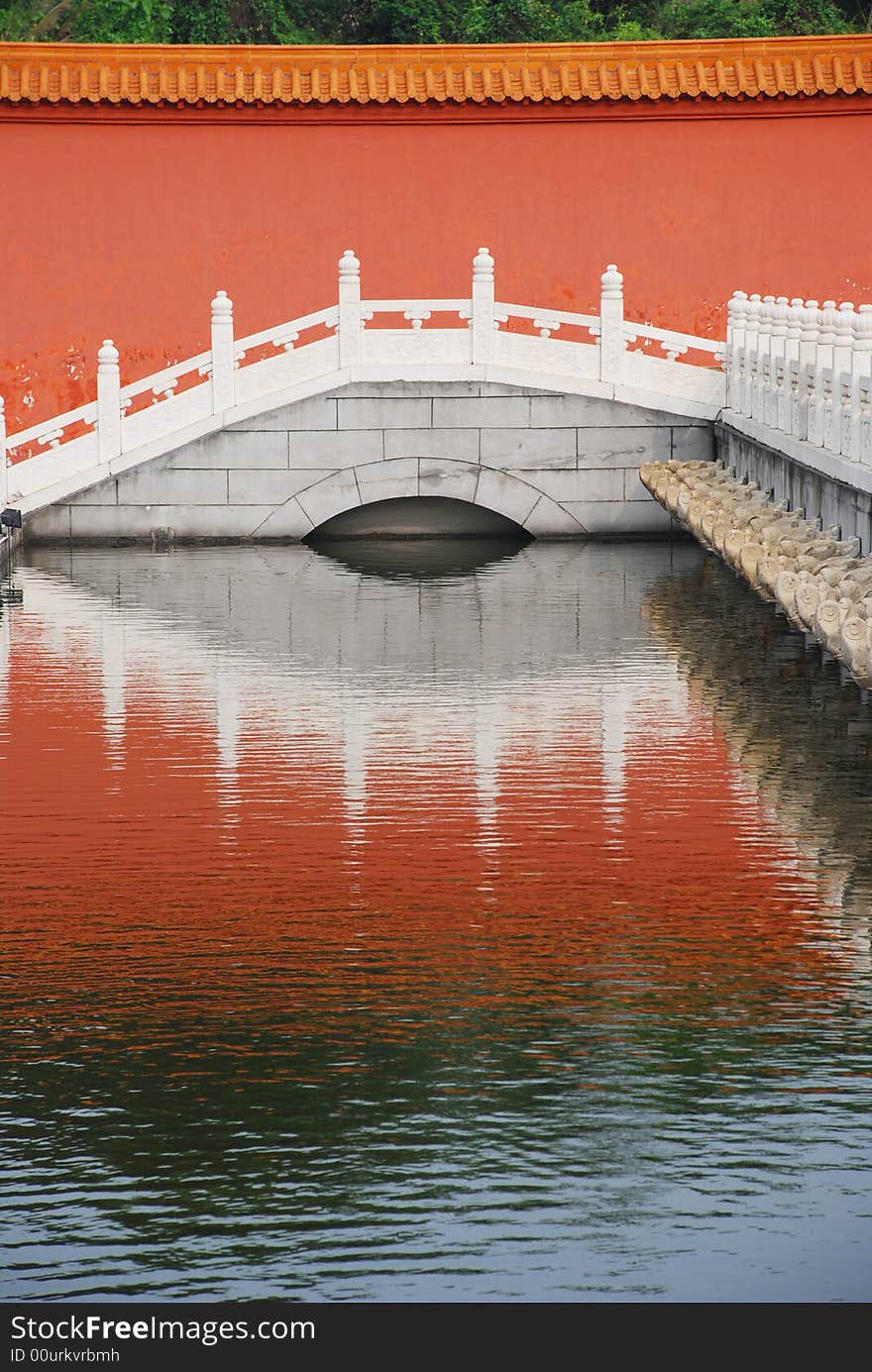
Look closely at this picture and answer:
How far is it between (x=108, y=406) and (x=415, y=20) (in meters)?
11.7

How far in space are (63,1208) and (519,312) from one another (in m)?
14.8

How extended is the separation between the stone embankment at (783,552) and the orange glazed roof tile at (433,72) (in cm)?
381

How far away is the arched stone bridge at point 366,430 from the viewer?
19.0 m

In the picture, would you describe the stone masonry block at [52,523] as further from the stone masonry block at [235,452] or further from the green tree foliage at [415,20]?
the green tree foliage at [415,20]

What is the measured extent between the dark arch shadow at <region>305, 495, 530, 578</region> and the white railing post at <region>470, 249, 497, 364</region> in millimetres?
1251

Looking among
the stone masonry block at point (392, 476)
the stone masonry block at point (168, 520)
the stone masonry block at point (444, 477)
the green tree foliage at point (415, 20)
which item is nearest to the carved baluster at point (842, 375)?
the stone masonry block at point (444, 477)

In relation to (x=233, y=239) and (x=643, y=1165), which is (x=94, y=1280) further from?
(x=233, y=239)

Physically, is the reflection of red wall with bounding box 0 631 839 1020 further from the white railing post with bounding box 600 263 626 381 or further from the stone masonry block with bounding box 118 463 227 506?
the white railing post with bounding box 600 263 626 381

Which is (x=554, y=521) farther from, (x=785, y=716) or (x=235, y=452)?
(x=785, y=716)

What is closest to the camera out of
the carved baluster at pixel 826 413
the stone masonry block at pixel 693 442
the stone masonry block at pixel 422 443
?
the carved baluster at pixel 826 413

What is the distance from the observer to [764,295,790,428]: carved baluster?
16.3 metres

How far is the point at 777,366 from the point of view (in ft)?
54.3

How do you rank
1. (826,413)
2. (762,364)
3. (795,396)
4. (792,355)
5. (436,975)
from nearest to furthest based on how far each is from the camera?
(436,975) → (826,413) → (795,396) → (792,355) → (762,364)

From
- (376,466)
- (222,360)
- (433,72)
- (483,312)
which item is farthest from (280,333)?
(433,72)
